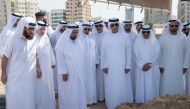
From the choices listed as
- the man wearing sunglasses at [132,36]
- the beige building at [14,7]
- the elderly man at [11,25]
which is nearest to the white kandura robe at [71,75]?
the elderly man at [11,25]

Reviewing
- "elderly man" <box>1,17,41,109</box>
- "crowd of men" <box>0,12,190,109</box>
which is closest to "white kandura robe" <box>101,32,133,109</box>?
"crowd of men" <box>0,12,190,109</box>

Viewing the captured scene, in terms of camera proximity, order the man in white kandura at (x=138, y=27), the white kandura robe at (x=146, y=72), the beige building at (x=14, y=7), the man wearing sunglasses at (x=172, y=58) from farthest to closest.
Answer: the beige building at (x=14, y=7), the man in white kandura at (x=138, y=27), the man wearing sunglasses at (x=172, y=58), the white kandura robe at (x=146, y=72)

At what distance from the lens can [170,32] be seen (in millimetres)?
8188

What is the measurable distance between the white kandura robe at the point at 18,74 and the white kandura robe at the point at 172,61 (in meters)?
3.11

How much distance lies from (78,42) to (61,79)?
748mm

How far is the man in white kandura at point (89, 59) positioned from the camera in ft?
27.8

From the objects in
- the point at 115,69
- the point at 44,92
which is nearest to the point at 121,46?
the point at 115,69

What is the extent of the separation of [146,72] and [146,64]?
172 millimetres

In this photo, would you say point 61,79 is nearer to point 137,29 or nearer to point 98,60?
point 98,60

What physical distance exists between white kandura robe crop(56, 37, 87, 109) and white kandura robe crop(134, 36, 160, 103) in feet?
4.30

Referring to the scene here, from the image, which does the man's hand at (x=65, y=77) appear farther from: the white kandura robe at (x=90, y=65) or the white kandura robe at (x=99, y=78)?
the white kandura robe at (x=99, y=78)

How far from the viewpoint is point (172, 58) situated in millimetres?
8164

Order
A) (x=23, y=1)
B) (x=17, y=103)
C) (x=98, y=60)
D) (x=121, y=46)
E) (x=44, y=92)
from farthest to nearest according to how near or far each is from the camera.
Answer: (x=23, y=1) < (x=98, y=60) < (x=121, y=46) < (x=44, y=92) < (x=17, y=103)

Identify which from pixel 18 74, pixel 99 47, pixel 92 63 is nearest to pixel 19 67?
pixel 18 74
